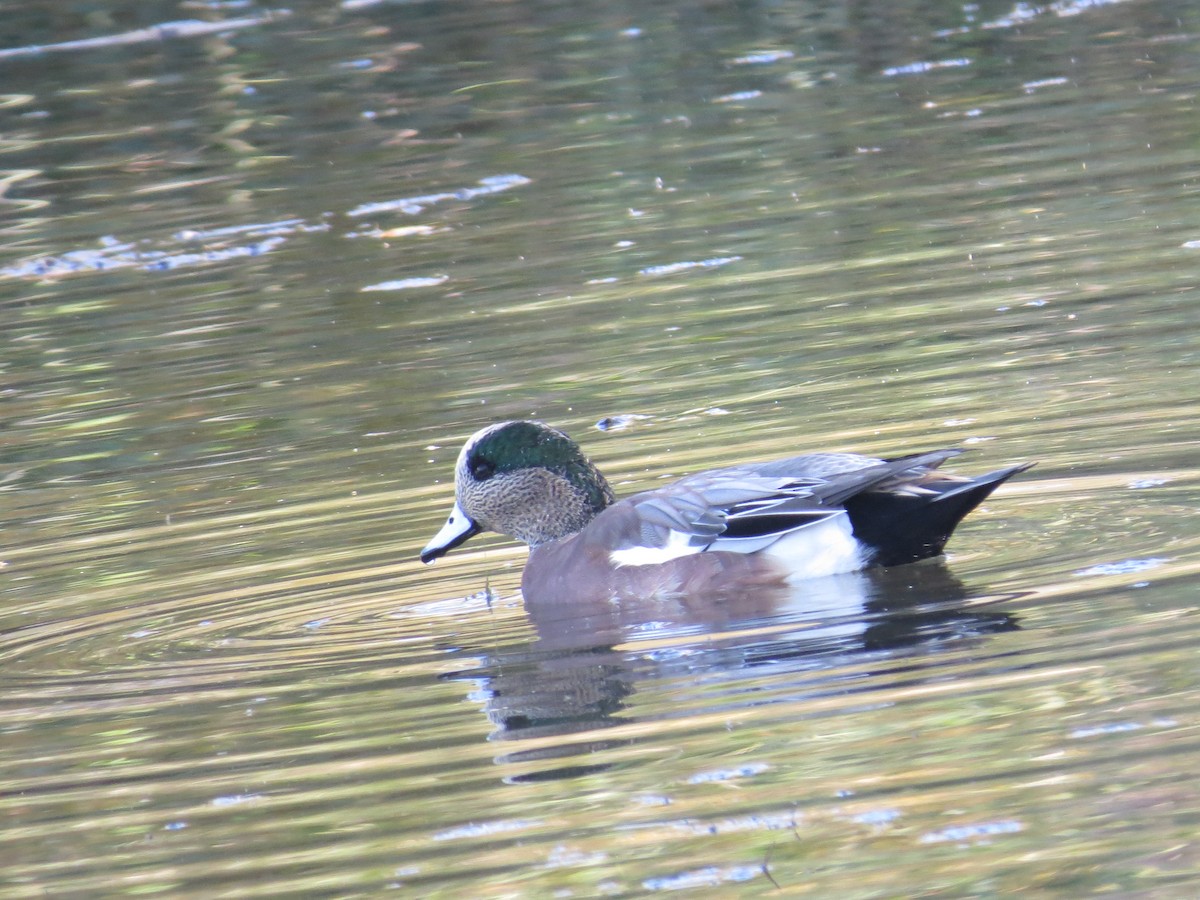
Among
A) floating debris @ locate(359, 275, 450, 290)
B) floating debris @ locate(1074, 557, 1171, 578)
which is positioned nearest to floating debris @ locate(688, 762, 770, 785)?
floating debris @ locate(1074, 557, 1171, 578)

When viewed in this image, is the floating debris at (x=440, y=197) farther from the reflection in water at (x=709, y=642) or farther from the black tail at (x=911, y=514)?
the black tail at (x=911, y=514)

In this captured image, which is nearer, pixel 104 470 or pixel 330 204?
pixel 104 470

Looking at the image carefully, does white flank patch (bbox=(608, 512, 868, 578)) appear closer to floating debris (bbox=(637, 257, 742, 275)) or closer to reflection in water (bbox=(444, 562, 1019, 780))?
reflection in water (bbox=(444, 562, 1019, 780))

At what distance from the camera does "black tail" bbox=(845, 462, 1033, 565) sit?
6527 mm

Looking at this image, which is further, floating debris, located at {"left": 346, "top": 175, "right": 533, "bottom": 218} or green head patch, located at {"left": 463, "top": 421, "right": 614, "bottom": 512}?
floating debris, located at {"left": 346, "top": 175, "right": 533, "bottom": 218}

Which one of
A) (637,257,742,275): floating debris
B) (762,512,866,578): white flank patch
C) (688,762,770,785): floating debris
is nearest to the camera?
(688,762,770,785): floating debris

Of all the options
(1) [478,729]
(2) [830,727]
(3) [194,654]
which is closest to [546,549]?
(3) [194,654]

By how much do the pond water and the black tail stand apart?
3.1 inches

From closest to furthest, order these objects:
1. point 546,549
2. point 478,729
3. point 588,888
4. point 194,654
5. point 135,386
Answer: point 588,888 → point 478,729 → point 194,654 → point 546,549 → point 135,386

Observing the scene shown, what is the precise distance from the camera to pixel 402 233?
576 inches

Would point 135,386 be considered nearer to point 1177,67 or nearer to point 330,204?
point 330,204

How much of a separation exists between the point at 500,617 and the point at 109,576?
161 centimetres

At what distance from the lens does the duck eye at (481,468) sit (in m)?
7.48

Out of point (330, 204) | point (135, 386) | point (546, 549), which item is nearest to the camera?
point (546, 549)
